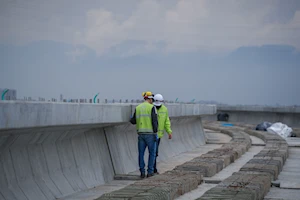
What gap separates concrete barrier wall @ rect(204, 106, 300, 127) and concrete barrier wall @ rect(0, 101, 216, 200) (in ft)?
122

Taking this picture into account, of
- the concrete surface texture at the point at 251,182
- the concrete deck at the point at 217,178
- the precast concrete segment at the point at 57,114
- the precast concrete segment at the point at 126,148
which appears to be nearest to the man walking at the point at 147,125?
the precast concrete segment at the point at 57,114

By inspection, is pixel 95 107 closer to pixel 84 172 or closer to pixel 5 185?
pixel 84 172

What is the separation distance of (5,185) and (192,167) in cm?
611

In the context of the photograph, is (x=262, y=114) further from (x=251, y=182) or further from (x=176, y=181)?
(x=176, y=181)

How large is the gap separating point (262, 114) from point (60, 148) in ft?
147

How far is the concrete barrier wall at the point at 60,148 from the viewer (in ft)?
34.2

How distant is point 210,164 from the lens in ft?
54.0

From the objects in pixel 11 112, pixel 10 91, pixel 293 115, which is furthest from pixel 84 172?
pixel 293 115

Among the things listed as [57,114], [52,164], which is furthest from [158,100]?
[57,114]

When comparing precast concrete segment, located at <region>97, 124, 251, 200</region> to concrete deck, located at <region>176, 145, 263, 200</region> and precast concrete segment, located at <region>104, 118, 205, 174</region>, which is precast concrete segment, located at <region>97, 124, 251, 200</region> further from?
precast concrete segment, located at <region>104, 118, 205, 174</region>

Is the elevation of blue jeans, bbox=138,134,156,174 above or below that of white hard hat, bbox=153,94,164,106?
below

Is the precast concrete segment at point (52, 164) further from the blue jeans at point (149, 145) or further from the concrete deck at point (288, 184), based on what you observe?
the concrete deck at point (288, 184)

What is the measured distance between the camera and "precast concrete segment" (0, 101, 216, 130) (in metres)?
9.62

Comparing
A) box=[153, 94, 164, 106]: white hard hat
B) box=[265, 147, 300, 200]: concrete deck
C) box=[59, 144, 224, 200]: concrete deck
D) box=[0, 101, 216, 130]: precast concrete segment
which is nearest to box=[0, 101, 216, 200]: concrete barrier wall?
box=[0, 101, 216, 130]: precast concrete segment
